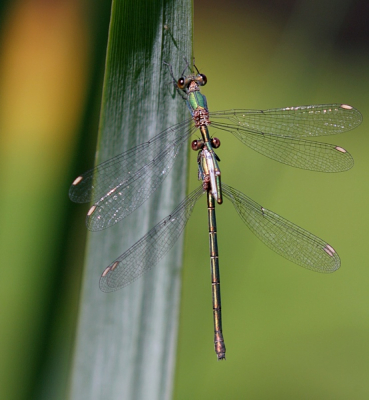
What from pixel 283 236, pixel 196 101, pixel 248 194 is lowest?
pixel 283 236

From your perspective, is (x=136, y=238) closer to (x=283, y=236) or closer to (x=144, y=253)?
(x=144, y=253)

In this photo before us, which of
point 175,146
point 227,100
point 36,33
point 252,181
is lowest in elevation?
point 175,146

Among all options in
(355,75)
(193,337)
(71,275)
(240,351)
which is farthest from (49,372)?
(355,75)

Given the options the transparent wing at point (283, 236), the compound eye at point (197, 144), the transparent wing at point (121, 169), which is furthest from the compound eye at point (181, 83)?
the transparent wing at point (283, 236)

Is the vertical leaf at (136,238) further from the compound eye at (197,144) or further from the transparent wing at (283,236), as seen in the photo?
the transparent wing at (283,236)

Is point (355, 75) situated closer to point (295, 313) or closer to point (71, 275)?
point (295, 313)

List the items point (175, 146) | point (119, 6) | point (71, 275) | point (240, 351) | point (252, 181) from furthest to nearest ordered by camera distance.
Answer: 1. point (252, 181)
2. point (240, 351)
3. point (71, 275)
4. point (175, 146)
5. point (119, 6)

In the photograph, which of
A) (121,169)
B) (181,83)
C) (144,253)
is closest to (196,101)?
(181,83)
